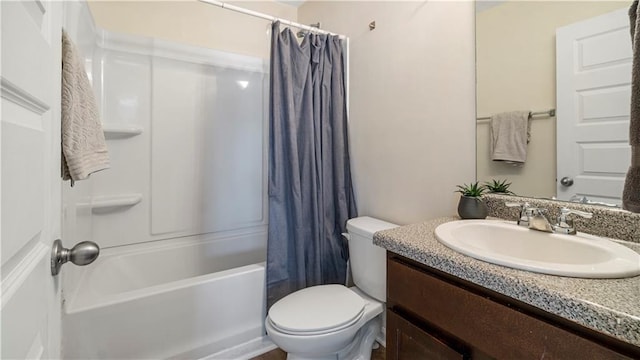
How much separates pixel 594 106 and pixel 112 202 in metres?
2.40

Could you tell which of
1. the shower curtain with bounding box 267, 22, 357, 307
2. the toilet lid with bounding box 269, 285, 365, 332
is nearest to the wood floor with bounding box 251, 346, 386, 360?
the shower curtain with bounding box 267, 22, 357, 307

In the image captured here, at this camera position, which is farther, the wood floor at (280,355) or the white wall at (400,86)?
the wood floor at (280,355)

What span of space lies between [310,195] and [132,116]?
1.30 m

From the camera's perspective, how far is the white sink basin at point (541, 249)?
0.62 m

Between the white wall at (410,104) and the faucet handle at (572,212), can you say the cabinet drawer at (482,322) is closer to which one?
the faucet handle at (572,212)

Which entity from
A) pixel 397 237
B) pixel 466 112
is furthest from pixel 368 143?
pixel 397 237

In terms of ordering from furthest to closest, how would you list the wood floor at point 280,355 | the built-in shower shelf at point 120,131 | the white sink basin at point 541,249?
the built-in shower shelf at point 120,131 → the wood floor at point 280,355 → the white sink basin at point 541,249

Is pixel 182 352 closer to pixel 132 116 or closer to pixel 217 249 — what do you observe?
pixel 217 249

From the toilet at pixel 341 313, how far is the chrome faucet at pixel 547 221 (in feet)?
1.99

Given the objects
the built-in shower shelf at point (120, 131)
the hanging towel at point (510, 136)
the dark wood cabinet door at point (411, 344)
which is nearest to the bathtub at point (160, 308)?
the built-in shower shelf at point (120, 131)

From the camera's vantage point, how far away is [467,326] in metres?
0.70

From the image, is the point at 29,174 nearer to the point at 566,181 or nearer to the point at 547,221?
the point at 547,221

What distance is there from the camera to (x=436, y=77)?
139cm

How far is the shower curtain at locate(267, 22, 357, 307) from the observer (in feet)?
5.07
